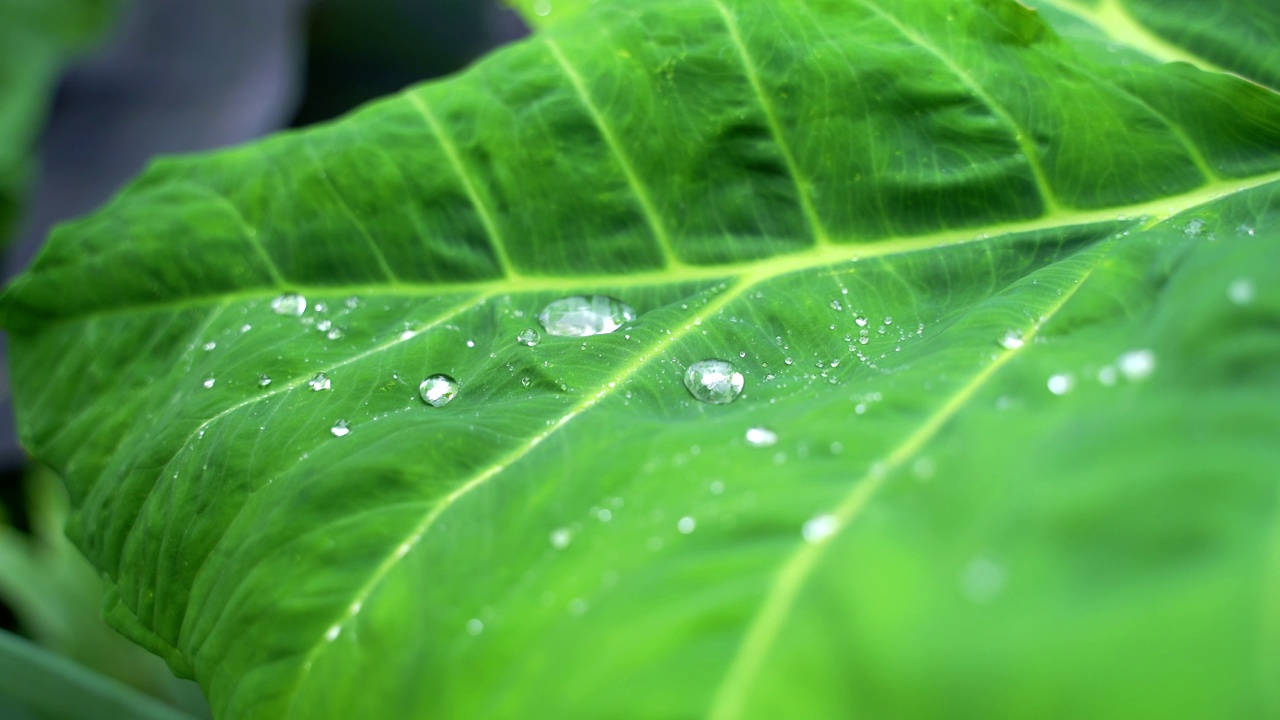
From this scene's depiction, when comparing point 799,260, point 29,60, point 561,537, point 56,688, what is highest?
point 799,260

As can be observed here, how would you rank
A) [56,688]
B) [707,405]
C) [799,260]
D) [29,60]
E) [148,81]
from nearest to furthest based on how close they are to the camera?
[707,405], [799,260], [56,688], [29,60], [148,81]

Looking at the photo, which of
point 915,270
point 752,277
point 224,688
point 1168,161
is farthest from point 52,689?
point 1168,161

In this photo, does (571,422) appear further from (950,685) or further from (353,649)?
(950,685)

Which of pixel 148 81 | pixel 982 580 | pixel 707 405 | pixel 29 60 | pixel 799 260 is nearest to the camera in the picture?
pixel 982 580

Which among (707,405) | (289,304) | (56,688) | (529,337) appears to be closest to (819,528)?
(707,405)

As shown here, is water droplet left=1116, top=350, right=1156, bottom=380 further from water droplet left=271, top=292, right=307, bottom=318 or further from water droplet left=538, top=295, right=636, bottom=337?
water droplet left=271, top=292, right=307, bottom=318

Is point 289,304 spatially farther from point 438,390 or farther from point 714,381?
point 714,381
